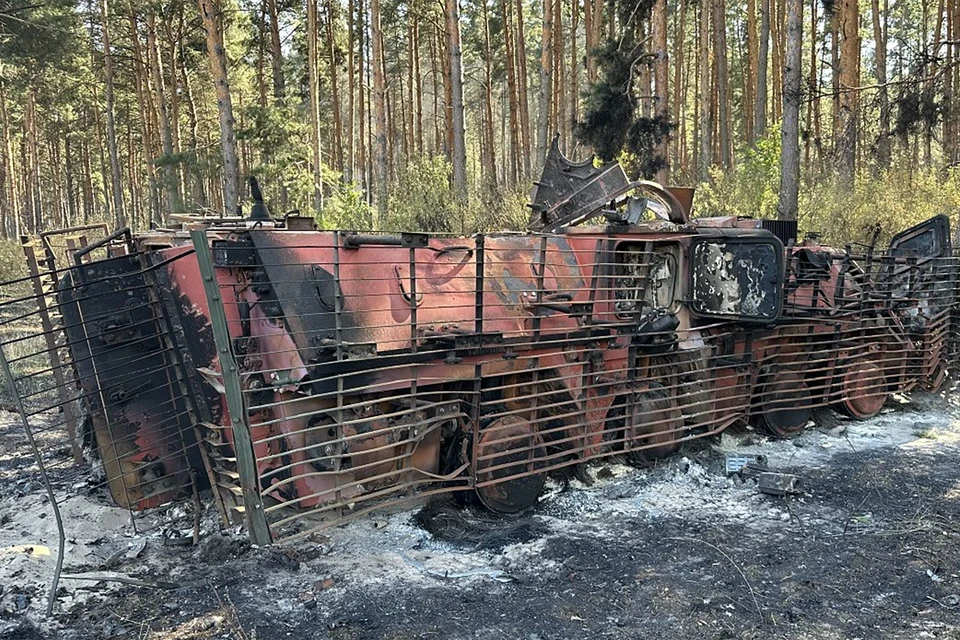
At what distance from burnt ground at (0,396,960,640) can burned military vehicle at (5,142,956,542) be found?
0.38 meters

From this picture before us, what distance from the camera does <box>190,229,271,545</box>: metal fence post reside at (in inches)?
151

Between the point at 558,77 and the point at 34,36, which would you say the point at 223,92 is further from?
the point at 558,77

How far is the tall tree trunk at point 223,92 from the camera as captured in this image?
43.0 feet

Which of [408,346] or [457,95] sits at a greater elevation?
[457,95]

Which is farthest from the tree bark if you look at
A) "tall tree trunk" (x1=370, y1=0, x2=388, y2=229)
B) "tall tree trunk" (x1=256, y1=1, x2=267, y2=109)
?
"tall tree trunk" (x1=256, y1=1, x2=267, y2=109)

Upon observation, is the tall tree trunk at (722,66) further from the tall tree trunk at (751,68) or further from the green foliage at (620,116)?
the green foliage at (620,116)

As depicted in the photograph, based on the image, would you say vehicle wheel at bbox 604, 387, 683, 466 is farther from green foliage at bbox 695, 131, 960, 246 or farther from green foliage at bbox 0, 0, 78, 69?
green foliage at bbox 0, 0, 78, 69

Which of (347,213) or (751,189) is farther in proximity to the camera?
(347,213)

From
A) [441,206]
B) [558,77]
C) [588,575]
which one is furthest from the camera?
[558,77]

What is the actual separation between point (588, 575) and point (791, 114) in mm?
9651

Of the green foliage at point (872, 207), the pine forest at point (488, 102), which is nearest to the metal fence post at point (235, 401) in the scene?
the pine forest at point (488, 102)


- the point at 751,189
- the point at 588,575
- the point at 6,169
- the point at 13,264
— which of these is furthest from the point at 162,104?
the point at 588,575

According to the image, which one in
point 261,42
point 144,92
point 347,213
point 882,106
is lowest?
point 347,213

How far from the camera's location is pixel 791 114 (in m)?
11.7
